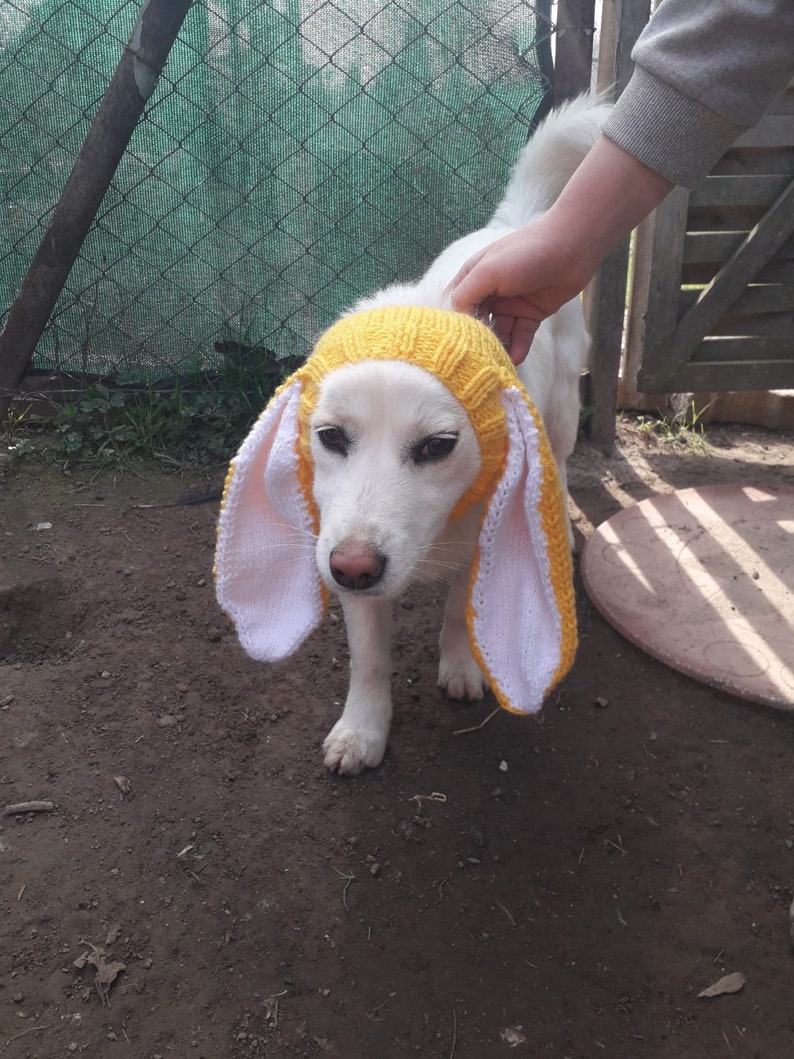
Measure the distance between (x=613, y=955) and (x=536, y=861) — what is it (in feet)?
0.94

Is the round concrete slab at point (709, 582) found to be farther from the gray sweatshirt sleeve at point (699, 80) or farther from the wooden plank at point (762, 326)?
the gray sweatshirt sleeve at point (699, 80)

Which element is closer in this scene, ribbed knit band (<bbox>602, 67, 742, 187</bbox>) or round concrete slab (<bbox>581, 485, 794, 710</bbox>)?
ribbed knit band (<bbox>602, 67, 742, 187</bbox>)

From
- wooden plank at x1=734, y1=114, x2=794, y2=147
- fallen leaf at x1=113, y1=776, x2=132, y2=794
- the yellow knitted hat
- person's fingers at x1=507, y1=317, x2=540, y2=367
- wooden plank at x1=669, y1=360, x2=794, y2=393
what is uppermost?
wooden plank at x1=734, y1=114, x2=794, y2=147

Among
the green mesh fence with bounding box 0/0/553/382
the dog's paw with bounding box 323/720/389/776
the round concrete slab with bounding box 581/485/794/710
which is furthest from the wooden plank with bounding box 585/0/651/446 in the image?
the dog's paw with bounding box 323/720/389/776

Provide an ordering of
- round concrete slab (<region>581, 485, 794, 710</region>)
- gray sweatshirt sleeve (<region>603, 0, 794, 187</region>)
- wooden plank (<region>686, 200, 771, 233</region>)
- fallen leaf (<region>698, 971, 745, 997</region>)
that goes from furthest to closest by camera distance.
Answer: wooden plank (<region>686, 200, 771, 233</region>), round concrete slab (<region>581, 485, 794, 710</region>), fallen leaf (<region>698, 971, 745, 997</region>), gray sweatshirt sleeve (<region>603, 0, 794, 187</region>)

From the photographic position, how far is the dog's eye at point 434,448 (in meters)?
1.69

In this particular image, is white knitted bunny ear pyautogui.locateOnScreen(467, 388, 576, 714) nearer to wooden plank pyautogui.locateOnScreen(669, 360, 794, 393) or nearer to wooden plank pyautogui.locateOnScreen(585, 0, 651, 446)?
wooden plank pyautogui.locateOnScreen(585, 0, 651, 446)

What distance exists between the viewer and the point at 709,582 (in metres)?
3.08

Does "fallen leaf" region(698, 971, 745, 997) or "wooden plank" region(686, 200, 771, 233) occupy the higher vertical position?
"wooden plank" region(686, 200, 771, 233)

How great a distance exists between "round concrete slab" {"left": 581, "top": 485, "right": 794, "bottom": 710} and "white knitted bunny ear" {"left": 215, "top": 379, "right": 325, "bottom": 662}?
1.37 metres

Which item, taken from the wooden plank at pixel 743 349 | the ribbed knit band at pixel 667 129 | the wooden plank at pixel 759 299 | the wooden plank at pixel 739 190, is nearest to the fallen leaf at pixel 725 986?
the ribbed knit band at pixel 667 129

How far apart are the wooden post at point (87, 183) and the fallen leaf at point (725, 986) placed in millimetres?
3626

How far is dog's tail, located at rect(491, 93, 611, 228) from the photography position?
9.88 ft

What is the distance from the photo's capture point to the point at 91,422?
3.96 m
